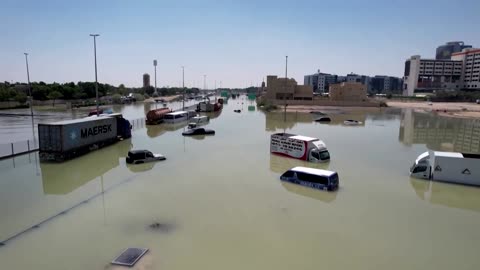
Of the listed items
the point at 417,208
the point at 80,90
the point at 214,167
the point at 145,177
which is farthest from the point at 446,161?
the point at 80,90

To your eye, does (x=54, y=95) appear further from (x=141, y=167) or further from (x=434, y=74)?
(x=434, y=74)

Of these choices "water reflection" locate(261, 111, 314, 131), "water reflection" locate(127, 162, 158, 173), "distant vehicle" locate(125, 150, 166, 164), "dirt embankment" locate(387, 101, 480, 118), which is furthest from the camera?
"dirt embankment" locate(387, 101, 480, 118)

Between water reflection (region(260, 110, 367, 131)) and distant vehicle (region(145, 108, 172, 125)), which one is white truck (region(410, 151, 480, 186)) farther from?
distant vehicle (region(145, 108, 172, 125))

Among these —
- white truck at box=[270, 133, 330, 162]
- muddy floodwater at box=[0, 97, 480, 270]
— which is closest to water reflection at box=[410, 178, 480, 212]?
muddy floodwater at box=[0, 97, 480, 270]

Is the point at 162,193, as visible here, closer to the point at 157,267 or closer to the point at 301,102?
the point at 157,267

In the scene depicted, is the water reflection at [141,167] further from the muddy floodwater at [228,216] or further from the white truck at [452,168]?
the white truck at [452,168]
